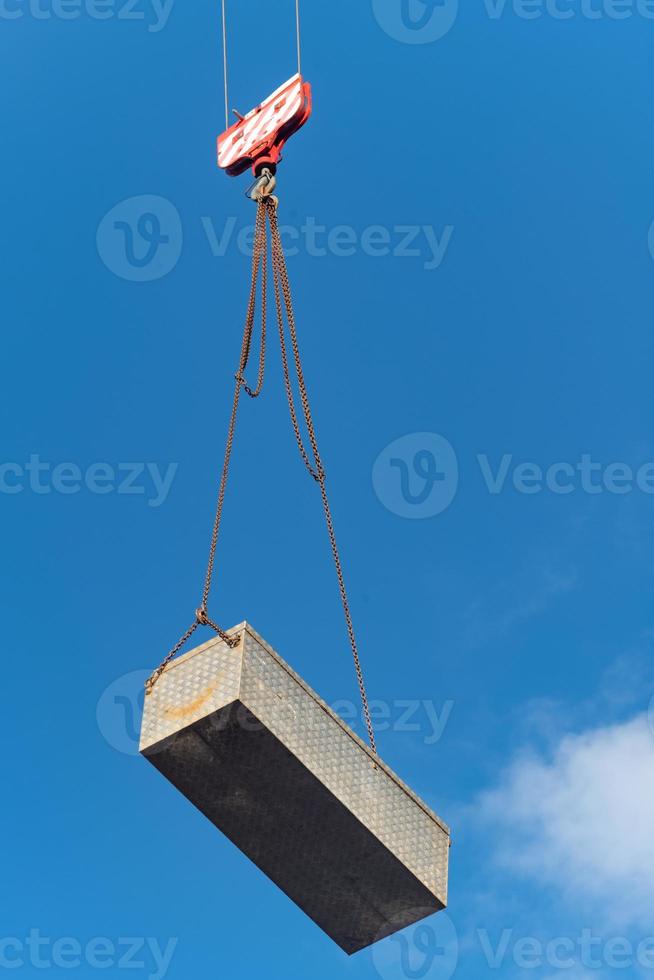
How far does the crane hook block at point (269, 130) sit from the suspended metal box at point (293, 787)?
504 centimetres

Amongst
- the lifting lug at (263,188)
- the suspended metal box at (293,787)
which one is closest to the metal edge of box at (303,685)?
the suspended metal box at (293,787)

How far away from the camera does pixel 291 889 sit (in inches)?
495

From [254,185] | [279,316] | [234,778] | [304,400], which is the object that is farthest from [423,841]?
[254,185]

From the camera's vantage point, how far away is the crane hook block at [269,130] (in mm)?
14117

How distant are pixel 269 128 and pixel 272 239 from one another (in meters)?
1.32

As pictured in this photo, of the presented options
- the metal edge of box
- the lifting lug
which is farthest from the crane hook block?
the metal edge of box

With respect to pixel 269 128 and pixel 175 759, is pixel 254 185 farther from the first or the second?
pixel 175 759

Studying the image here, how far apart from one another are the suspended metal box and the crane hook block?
16.5 ft

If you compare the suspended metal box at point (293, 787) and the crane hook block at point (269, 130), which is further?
the crane hook block at point (269, 130)

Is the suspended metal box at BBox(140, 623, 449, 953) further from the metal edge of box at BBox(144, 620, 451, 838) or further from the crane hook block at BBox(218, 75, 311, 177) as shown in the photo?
the crane hook block at BBox(218, 75, 311, 177)

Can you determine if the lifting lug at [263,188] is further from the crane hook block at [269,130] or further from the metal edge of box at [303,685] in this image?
the metal edge of box at [303,685]

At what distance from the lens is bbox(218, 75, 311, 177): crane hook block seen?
14.1 metres

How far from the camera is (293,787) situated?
1165cm

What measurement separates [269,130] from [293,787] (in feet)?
20.4
